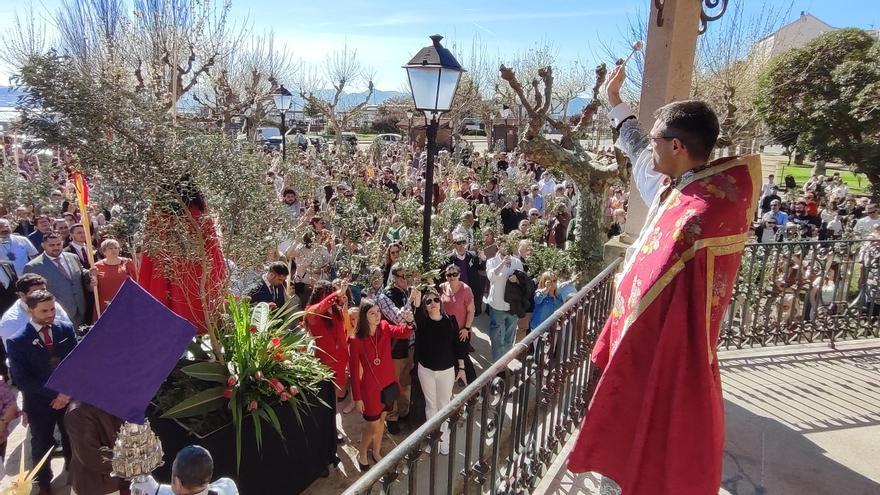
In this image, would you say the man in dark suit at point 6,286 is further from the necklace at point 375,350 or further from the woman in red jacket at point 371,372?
the necklace at point 375,350

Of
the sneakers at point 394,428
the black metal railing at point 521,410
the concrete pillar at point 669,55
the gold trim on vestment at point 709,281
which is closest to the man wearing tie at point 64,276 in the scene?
the sneakers at point 394,428

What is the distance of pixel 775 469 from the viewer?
140 inches

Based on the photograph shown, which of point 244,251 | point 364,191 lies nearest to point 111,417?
point 244,251

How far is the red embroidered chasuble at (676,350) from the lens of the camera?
6.79 ft

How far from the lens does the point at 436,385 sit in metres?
5.85

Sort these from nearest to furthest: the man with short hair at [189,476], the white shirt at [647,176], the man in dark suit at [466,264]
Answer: the white shirt at [647,176]
the man with short hair at [189,476]
the man in dark suit at [466,264]

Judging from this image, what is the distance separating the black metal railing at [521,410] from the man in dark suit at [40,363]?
3366mm

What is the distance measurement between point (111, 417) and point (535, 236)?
6789 millimetres

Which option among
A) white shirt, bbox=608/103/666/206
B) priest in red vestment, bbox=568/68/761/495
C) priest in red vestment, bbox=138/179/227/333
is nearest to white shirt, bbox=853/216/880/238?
white shirt, bbox=608/103/666/206

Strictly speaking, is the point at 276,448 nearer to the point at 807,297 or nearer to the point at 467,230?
the point at 807,297

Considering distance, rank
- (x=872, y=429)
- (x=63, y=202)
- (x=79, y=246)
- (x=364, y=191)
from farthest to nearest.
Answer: (x=364, y=191), (x=63, y=202), (x=79, y=246), (x=872, y=429)

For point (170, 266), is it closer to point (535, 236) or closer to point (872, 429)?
point (872, 429)

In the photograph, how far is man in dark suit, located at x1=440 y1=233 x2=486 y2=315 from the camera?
326 inches

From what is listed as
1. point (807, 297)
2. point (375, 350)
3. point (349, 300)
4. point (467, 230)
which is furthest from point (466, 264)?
point (807, 297)
